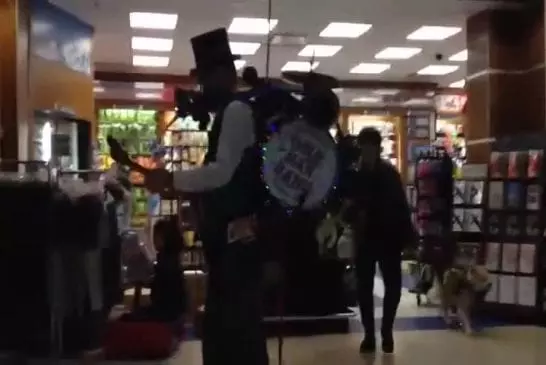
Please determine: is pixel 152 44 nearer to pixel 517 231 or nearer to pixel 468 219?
pixel 468 219

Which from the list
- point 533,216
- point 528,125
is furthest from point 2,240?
point 528,125

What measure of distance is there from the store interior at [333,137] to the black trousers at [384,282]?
0.64 m

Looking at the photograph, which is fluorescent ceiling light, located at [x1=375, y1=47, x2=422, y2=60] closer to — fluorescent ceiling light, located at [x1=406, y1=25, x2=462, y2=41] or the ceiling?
the ceiling

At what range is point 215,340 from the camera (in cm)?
248

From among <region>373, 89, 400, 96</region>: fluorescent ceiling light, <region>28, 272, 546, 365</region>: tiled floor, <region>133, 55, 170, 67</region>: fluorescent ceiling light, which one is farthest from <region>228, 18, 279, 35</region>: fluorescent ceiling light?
<region>373, 89, 400, 96</region>: fluorescent ceiling light

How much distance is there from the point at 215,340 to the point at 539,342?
418cm

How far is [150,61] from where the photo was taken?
1332cm

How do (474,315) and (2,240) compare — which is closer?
(2,240)

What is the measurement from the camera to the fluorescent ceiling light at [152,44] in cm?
1120

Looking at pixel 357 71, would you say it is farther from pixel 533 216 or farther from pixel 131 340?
pixel 131 340

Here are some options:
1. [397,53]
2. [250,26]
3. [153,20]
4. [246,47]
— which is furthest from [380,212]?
[397,53]

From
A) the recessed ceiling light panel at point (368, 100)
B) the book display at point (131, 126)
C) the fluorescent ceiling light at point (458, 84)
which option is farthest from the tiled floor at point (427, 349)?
the recessed ceiling light panel at point (368, 100)

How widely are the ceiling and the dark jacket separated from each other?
8.95 ft

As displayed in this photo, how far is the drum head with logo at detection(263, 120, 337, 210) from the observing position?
2654 mm
